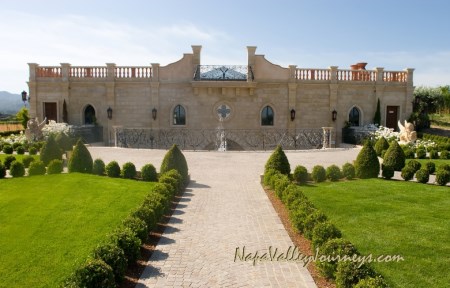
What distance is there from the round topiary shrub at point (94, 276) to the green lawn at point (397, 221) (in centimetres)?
452

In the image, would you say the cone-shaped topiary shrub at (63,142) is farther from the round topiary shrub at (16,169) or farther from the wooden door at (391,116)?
the wooden door at (391,116)

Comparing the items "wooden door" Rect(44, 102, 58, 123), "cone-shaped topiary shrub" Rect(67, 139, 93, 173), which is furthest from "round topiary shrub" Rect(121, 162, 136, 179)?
"wooden door" Rect(44, 102, 58, 123)

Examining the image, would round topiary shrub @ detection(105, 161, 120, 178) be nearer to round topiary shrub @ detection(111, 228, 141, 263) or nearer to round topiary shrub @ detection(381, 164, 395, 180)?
round topiary shrub @ detection(111, 228, 141, 263)

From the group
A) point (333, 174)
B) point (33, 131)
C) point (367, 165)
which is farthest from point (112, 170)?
point (33, 131)

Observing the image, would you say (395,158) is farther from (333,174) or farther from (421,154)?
(421,154)

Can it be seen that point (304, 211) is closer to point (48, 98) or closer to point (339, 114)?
point (339, 114)

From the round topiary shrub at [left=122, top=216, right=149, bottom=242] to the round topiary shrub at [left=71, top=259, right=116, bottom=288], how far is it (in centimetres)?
203

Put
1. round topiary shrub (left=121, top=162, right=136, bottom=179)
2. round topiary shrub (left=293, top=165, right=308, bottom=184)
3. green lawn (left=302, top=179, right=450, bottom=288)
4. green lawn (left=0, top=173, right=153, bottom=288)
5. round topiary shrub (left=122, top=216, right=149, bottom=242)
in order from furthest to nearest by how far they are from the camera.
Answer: round topiary shrub (left=121, top=162, right=136, bottom=179)
round topiary shrub (left=293, top=165, right=308, bottom=184)
round topiary shrub (left=122, top=216, right=149, bottom=242)
green lawn (left=0, top=173, right=153, bottom=288)
green lawn (left=302, top=179, right=450, bottom=288)

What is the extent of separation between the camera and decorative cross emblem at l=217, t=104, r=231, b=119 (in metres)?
29.5

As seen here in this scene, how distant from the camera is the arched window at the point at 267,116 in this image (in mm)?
29805

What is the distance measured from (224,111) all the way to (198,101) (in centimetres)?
199

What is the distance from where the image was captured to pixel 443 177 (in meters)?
14.6

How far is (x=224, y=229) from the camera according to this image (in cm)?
984

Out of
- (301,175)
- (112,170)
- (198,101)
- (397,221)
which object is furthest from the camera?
(198,101)
